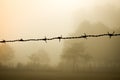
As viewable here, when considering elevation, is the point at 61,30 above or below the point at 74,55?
above

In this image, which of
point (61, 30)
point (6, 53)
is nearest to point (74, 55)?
point (61, 30)

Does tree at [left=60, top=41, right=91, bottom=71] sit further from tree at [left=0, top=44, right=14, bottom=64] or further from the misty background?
tree at [left=0, top=44, right=14, bottom=64]

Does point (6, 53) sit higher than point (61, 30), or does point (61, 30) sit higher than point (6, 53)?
point (61, 30)

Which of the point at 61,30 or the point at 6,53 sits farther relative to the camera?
the point at 6,53

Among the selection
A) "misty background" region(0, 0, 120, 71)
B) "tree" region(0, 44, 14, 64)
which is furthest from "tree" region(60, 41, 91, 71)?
"tree" region(0, 44, 14, 64)

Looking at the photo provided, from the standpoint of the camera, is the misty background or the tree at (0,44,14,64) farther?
the tree at (0,44,14,64)

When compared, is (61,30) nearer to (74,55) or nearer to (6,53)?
(74,55)

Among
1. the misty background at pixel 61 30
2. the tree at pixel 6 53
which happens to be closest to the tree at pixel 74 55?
the misty background at pixel 61 30

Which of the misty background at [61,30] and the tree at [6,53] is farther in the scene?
the tree at [6,53]

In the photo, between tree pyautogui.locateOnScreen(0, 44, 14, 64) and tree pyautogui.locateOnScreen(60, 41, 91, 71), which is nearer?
tree pyautogui.locateOnScreen(60, 41, 91, 71)

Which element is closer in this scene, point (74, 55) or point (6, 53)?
point (74, 55)

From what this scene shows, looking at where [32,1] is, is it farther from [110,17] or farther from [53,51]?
[110,17]

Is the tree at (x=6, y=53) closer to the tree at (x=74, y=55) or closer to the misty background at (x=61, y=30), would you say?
the misty background at (x=61, y=30)

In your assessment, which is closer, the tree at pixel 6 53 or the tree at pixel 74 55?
the tree at pixel 74 55
